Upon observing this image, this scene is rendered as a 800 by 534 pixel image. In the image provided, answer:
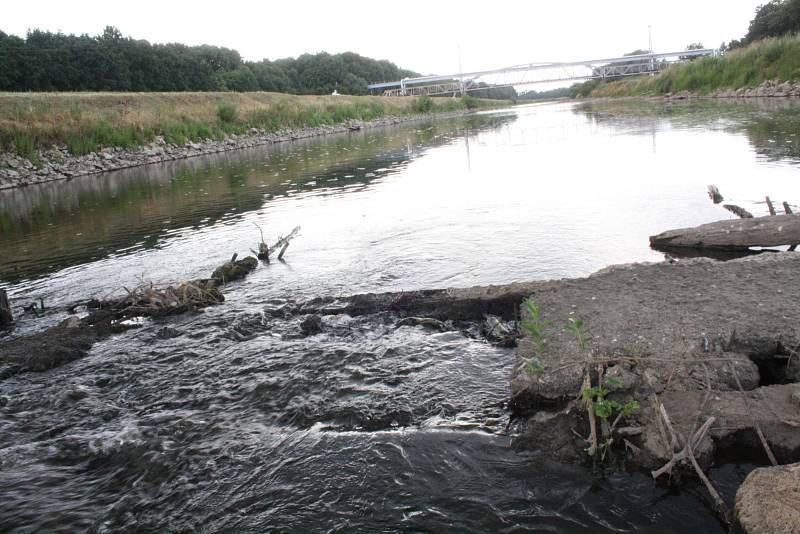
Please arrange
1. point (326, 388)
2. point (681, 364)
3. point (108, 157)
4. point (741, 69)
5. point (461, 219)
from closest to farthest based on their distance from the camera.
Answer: point (681, 364) < point (326, 388) < point (461, 219) < point (108, 157) < point (741, 69)

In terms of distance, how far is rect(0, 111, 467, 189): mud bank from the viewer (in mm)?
29734

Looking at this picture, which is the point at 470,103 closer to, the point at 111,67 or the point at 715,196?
the point at 111,67

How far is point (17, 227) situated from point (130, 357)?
1283 cm

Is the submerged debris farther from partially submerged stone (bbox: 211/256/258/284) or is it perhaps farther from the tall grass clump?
the tall grass clump

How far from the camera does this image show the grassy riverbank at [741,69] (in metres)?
40.3

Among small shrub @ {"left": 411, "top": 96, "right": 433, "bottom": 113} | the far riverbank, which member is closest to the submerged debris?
the far riverbank

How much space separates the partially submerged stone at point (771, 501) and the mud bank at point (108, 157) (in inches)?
1315

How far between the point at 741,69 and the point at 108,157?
4940cm

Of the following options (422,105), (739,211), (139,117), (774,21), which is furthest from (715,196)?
(422,105)

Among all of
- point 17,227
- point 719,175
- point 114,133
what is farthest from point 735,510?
point 114,133

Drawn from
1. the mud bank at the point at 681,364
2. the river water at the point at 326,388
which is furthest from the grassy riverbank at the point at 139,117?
the mud bank at the point at 681,364

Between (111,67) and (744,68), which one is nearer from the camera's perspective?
(744,68)

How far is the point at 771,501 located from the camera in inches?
113

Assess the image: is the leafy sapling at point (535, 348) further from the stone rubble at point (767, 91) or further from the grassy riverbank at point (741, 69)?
the grassy riverbank at point (741, 69)
